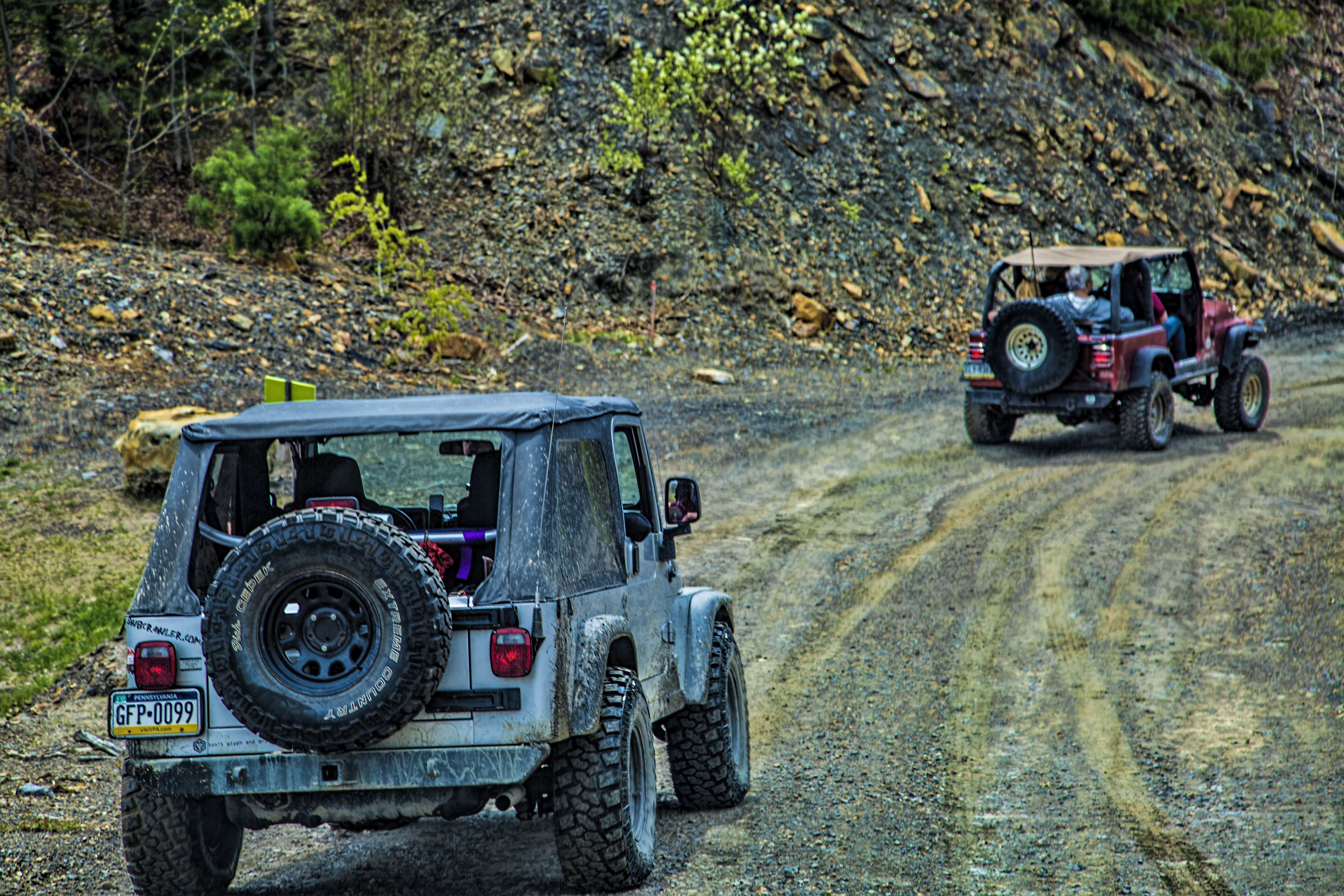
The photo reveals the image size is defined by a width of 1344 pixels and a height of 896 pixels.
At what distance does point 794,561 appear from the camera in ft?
37.9

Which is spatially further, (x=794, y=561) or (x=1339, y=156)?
(x=1339, y=156)

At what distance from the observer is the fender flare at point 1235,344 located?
1630cm

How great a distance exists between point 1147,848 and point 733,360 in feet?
55.1

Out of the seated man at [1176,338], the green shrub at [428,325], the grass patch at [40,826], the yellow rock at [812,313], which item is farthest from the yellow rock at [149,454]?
the yellow rock at [812,313]

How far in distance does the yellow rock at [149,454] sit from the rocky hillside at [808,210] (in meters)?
5.34

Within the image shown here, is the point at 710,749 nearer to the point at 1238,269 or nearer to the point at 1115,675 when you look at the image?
the point at 1115,675

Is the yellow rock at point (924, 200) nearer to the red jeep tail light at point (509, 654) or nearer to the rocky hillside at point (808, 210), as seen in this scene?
the rocky hillside at point (808, 210)

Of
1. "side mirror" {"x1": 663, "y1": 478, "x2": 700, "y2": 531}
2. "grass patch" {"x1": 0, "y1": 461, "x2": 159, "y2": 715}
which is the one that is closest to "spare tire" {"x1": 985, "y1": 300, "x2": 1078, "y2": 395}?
"grass patch" {"x1": 0, "y1": 461, "x2": 159, "y2": 715}

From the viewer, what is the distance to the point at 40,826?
240 inches

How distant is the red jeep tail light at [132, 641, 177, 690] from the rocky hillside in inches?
532

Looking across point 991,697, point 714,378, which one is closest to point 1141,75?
point 714,378

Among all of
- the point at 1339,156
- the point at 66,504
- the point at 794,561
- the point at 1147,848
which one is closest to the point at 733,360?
the point at 794,561

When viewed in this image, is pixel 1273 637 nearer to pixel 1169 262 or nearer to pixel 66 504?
pixel 1169 262

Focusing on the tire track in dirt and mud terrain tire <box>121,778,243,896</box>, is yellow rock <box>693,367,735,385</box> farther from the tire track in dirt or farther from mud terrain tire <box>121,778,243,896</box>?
mud terrain tire <box>121,778,243,896</box>
